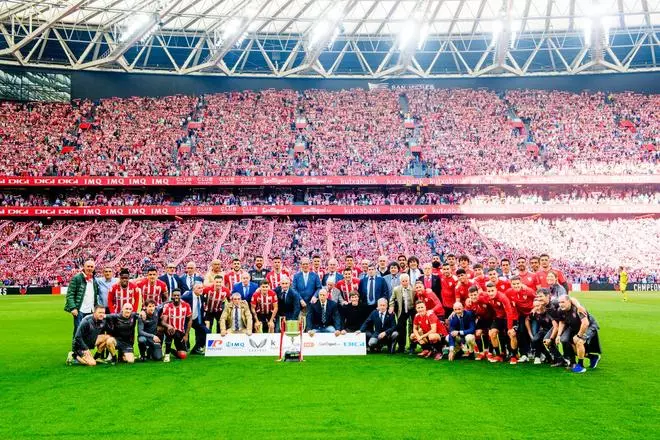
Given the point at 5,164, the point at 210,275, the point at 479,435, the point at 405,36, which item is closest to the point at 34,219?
the point at 5,164

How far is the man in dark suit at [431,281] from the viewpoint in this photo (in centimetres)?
1438

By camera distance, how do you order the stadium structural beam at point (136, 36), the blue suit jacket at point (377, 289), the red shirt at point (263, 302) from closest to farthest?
the red shirt at point (263, 302), the blue suit jacket at point (377, 289), the stadium structural beam at point (136, 36)

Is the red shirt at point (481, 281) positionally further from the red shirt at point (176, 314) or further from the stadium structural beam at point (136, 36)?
the stadium structural beam at point (136, 36)

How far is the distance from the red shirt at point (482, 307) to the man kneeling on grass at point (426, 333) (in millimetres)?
834

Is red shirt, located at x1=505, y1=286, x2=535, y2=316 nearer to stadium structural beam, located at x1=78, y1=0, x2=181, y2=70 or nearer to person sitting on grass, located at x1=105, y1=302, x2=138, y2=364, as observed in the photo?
person sitting on grass, located at x1=105, y1=302, x2=138, y2=364

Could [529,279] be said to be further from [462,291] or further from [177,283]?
[177,283]

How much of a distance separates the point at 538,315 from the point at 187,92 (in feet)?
174

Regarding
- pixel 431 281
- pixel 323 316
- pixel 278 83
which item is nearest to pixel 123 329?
pixel 323 316

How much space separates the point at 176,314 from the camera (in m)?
13.5

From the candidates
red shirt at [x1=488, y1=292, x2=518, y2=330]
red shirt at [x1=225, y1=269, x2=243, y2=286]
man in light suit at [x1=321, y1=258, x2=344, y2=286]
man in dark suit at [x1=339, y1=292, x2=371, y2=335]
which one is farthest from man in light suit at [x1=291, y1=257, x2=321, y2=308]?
red shirt at [x1=488, y1=292, x2=518, y2=330]

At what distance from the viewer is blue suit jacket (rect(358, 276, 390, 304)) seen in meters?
14.6

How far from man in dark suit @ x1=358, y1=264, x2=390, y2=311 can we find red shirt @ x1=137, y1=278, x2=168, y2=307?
4721 millimetres

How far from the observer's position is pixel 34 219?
51125 millimetres

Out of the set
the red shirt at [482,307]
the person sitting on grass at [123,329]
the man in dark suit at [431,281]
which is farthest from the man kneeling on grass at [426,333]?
the person sitting on grass at [123,329]
